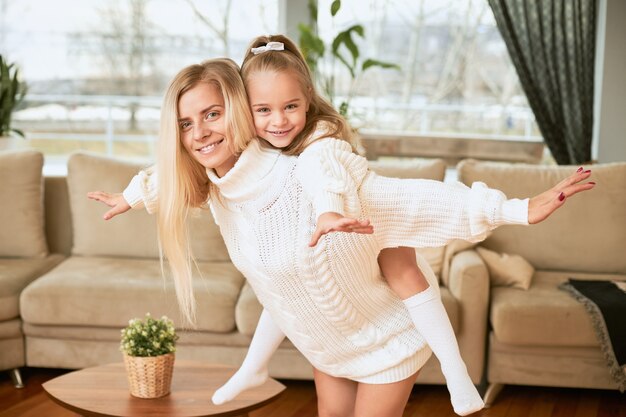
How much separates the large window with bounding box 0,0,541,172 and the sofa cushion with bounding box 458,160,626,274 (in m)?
1.62

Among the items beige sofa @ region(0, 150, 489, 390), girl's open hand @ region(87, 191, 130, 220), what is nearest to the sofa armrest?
beige sofa @ region(0, 150, 489, 390)

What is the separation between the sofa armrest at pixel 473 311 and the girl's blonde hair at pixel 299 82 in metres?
1.83

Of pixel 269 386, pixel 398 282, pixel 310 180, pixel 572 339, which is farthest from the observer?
pixel 572 339

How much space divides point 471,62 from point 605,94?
1326 millimetres

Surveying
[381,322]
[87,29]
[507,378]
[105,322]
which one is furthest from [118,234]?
[87,29]

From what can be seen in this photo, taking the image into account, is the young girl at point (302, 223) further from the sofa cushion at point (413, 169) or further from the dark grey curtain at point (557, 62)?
the dark grey curtain at point (557, 62)

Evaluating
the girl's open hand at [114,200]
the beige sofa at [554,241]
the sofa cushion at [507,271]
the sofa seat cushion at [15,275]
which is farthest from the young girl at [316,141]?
the sofa seat cushion at [15,275]

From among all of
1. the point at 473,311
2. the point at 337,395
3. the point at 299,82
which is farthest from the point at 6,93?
the point at 337,395

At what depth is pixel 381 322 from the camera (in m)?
1.67

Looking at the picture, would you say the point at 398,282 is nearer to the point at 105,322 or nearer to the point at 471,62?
the point at 105,322

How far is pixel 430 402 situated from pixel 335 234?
88.5 inches

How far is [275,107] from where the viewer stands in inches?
65.4

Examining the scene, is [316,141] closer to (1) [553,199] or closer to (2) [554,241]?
(1) [553,199]

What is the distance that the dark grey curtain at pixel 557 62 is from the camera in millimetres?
5172
